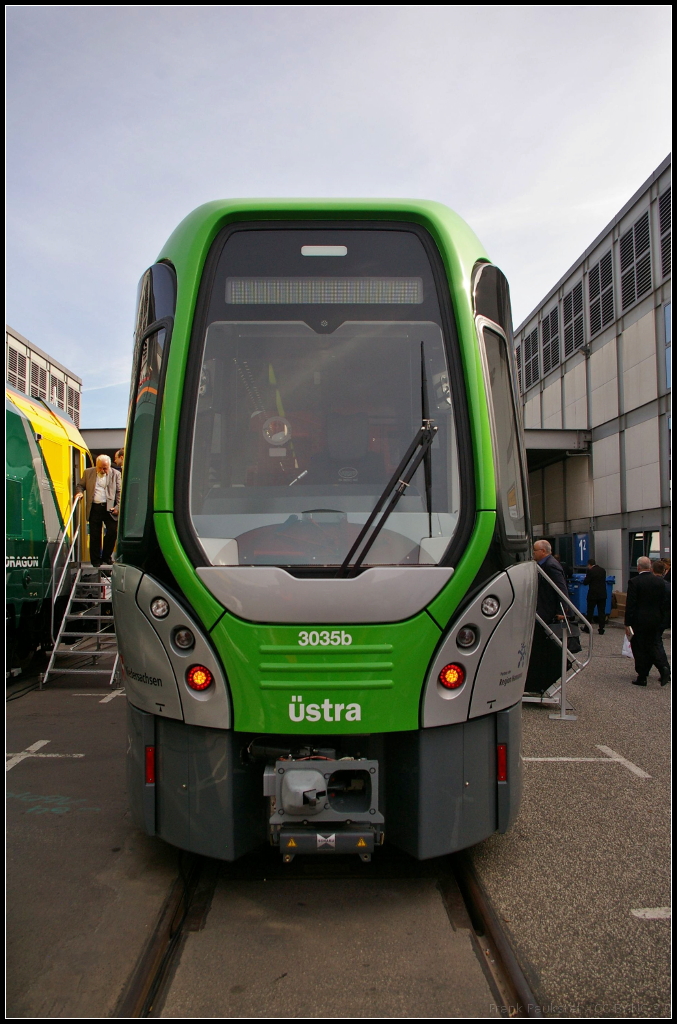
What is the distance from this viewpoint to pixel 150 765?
3260 mm

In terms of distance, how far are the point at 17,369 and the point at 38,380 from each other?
1200mm

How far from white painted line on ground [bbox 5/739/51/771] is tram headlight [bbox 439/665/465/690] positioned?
159 inches

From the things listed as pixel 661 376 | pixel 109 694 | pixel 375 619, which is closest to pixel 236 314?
pixel 375 619

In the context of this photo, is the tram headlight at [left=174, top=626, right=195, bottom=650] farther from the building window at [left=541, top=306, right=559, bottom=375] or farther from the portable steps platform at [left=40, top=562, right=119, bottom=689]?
the building window at [left=541, top=306, right=559, bottom=375]

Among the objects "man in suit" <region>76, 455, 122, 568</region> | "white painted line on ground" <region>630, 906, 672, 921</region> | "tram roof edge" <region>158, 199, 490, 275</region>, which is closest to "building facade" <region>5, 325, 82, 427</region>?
"man in suit" <region>76, 455, 122, 568</region>

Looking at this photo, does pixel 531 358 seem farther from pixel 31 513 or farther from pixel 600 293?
pixel 31 513

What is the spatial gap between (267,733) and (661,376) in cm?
1788

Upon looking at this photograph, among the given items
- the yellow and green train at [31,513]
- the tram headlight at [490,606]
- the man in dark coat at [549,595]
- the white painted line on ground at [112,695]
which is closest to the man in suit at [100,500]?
the yellow and green train at [31,513]

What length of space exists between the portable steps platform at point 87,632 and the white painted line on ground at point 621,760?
509 centimetres

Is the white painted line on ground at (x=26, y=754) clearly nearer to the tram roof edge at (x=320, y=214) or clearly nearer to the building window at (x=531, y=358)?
the tram roof edge at (x=320, y=214)

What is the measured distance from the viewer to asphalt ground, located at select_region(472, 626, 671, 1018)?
2643 mm

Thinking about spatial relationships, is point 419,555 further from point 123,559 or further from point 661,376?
point 661,376

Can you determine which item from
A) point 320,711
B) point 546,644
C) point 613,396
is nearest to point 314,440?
point 320,711

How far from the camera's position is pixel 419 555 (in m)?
3.21
